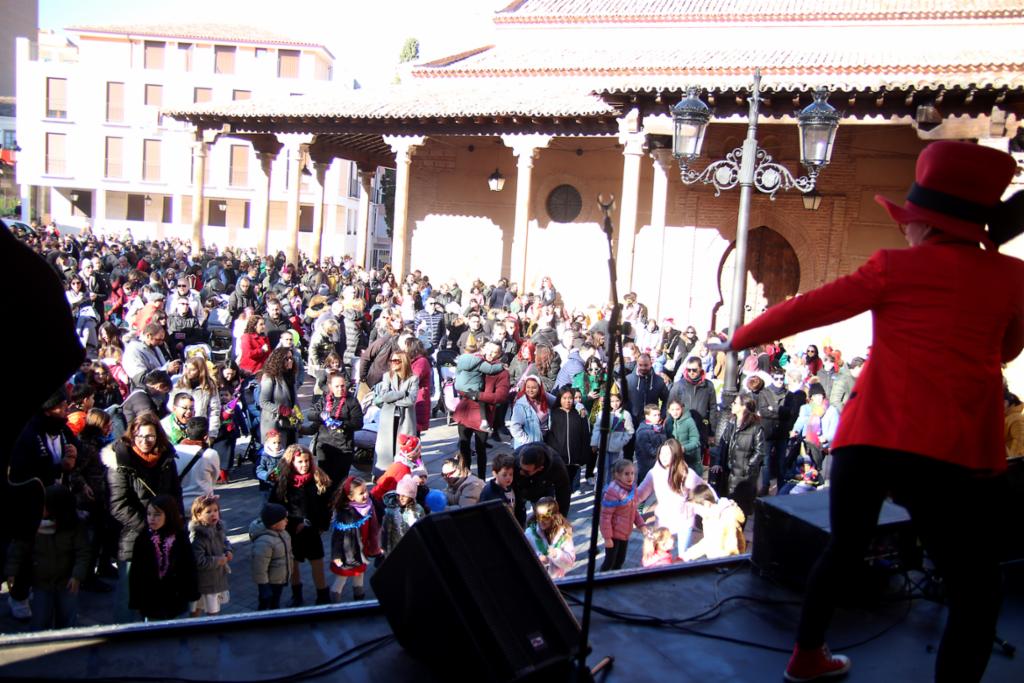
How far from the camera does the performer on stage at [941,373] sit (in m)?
2.39

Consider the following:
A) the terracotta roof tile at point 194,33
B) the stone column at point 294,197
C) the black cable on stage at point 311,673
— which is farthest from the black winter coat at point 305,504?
the terracotta roof tile at point 194,33

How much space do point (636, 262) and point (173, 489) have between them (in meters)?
14.5

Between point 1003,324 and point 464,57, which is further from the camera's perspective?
point 464,57

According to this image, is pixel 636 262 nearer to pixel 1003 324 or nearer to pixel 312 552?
pixel 312 552

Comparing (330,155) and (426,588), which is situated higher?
(330,155)

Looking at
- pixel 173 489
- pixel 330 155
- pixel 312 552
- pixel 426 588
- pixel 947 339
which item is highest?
pixel 330 155

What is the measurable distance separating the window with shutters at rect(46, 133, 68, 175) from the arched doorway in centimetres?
Result: 3872

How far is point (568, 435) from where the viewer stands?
7836 mm

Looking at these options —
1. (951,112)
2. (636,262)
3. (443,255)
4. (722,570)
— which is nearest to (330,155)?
(443,255)

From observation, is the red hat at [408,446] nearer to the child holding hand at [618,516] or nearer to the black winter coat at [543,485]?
the black winter coat at [543,485]

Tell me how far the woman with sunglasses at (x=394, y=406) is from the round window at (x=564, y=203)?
42.5 ft

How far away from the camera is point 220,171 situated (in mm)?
45062

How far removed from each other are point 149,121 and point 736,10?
3381cm

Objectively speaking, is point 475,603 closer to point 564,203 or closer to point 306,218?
point 564,203
